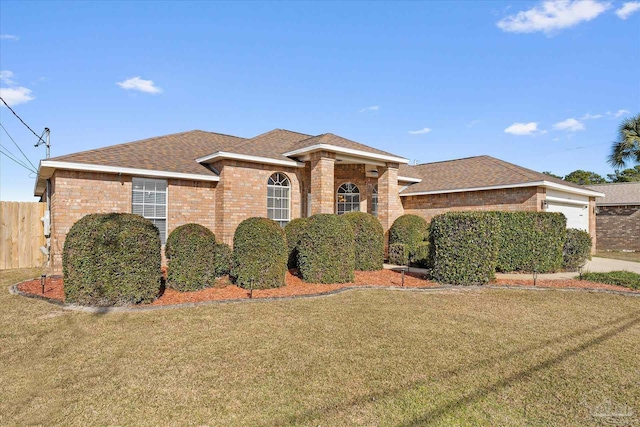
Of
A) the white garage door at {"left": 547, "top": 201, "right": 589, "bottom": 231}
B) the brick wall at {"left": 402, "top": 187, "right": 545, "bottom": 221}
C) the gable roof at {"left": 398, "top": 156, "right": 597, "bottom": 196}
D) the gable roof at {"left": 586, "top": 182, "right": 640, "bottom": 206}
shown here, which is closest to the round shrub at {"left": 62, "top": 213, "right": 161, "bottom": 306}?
the brick wall at {"left": 402, "top": 187, "right": 545, "bottom": 221}

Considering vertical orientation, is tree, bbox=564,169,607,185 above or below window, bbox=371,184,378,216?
above

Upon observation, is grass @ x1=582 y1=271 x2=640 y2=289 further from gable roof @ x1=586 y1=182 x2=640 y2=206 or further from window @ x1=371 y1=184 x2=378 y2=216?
gable roof @ x1=586 y1=182 x2=640 y2=206

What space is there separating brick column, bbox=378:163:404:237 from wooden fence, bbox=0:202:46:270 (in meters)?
14.0

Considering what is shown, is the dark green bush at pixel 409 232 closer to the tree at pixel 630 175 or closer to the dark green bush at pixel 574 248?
the dark green bush at pixel 574 248

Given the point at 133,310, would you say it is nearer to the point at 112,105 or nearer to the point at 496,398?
the point at 496,398

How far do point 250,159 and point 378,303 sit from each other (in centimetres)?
772

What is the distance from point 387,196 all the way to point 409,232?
7.03 ft

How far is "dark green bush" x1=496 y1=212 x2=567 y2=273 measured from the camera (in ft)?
37.2

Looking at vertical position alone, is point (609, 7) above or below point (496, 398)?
above

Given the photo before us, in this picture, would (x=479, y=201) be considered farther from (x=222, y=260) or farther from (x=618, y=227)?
(x=618, y=227)

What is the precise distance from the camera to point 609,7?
37.3 ft

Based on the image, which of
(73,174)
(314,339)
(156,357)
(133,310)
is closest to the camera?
(156,357)

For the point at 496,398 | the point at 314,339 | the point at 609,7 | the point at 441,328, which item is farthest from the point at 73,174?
the point at 609,7

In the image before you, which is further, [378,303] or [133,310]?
[378,303]
